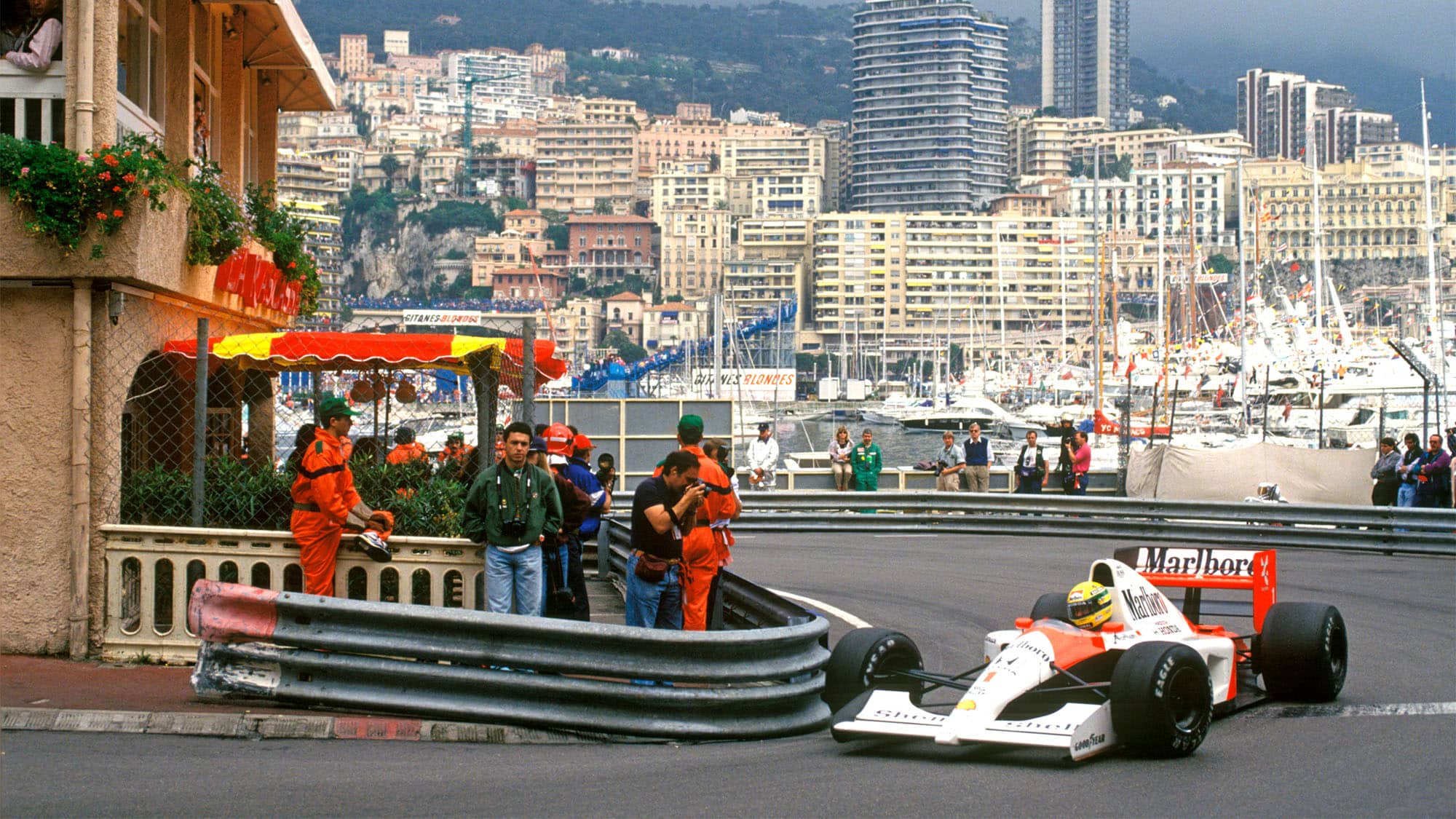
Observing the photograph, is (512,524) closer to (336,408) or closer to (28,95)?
(336,408)

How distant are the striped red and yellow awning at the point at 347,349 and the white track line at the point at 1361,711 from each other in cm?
557

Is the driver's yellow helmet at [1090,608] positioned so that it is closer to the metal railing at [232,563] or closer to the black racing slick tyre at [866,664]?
the black racing slick tyre at [866,664]

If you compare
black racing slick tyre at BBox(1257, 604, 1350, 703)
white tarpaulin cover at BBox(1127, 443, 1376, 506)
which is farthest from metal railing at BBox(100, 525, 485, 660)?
white tarpaulin cover at BBox(1127, 443, 1376, 506)

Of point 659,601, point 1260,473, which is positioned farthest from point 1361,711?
point 1260,473

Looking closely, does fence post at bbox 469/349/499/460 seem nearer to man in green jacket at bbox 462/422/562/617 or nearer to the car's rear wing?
man in green jacket at bbox 462/422/562/617

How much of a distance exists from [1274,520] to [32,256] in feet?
52.7

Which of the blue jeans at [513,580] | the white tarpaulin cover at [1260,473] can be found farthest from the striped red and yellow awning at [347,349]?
the white tarpaulin cover at [1260,473]

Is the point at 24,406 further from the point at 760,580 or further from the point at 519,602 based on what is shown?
the point at 760,580

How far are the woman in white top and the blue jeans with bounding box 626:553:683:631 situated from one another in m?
15.1

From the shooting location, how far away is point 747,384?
75.1 meters

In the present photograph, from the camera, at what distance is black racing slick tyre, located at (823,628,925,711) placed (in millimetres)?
8703

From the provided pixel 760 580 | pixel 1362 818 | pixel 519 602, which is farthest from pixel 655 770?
pixel 760 580

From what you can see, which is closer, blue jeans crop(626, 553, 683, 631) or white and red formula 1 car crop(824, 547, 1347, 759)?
white and red formula 1 car crop(824, 547, 1347, 759)

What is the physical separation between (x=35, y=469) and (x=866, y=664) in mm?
5588
